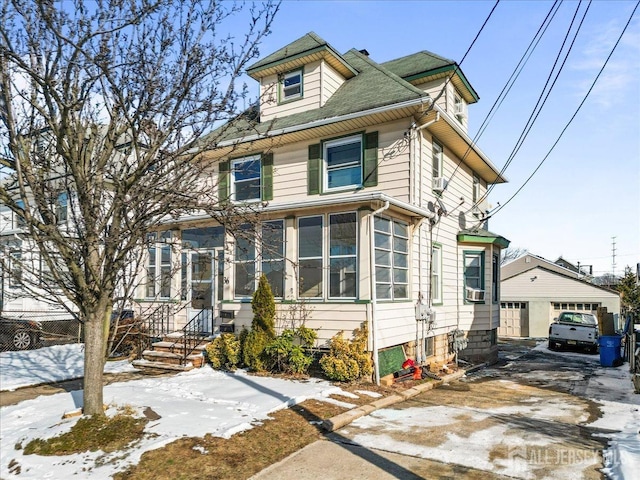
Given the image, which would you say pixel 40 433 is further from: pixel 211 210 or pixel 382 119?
pixel 382 119

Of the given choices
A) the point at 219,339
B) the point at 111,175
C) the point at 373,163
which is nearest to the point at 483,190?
the point at 373,163

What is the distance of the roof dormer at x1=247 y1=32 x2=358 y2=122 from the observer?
13.4 meters

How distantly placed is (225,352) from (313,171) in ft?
17.2

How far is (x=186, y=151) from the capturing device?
6.21 m

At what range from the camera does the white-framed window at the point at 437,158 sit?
41.7 feet

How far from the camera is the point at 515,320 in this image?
2756 centimetres

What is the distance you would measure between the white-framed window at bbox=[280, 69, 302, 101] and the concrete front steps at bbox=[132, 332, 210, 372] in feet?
24.3

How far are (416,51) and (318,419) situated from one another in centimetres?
1334

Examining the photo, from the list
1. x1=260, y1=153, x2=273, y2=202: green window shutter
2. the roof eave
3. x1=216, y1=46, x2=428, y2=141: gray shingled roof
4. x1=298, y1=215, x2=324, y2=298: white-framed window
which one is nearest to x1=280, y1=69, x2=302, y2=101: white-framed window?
the roof eave

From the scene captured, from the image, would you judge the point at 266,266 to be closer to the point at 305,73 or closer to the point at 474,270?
the point at 305,73

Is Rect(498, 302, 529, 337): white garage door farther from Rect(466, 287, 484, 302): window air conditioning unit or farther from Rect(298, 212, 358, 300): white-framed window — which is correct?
Rect(298, 212, 358, 300): white-framed window

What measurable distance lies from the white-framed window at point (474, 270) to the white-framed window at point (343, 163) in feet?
16.8

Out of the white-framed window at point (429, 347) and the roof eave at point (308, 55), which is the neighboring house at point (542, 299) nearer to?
the white-framed window at point (429, 347)

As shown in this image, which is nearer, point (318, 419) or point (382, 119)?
point (318, 419)
